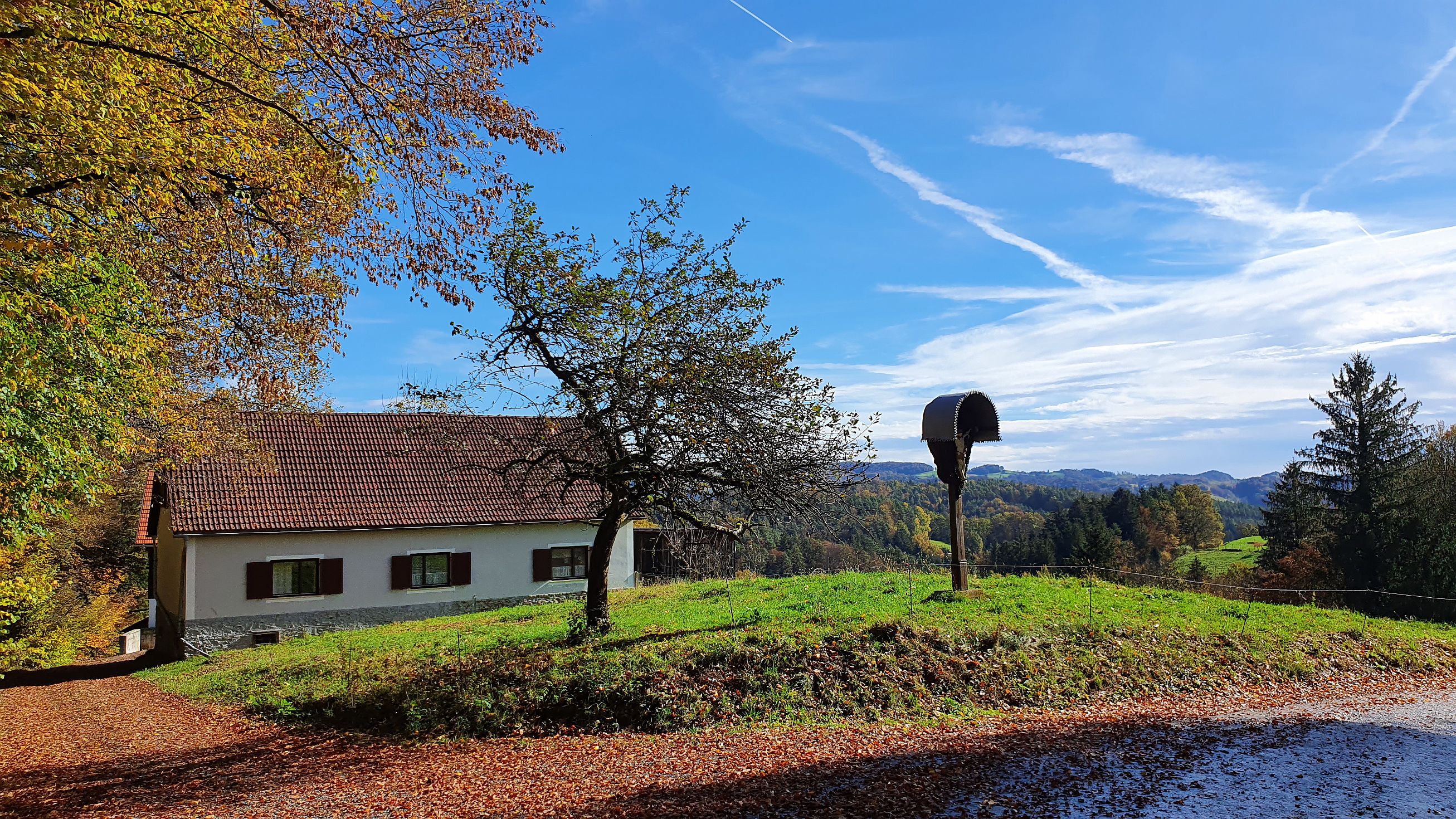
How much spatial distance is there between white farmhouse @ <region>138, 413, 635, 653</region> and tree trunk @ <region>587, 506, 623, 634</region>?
659 centimetres

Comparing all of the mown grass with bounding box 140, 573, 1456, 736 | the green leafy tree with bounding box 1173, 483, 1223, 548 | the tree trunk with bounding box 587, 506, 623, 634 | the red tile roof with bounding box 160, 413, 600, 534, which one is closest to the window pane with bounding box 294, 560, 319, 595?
the red tile roof with bounding box 160, 413, 600, 534

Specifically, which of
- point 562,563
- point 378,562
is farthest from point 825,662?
point 378,562

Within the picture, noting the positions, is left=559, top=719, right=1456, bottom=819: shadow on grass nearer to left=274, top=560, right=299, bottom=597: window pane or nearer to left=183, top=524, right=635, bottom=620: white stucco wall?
left=183, top=524, right=635, bottom=620: white stucco wall

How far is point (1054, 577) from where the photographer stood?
1748cm

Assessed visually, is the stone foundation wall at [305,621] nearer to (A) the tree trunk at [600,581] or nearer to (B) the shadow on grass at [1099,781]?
(A) the tree trunk at [600,581]

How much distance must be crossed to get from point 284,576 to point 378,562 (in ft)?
7.82

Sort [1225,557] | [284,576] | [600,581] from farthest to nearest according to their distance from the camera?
1. [1225,557]
2. [284,576]
3. [600,581]

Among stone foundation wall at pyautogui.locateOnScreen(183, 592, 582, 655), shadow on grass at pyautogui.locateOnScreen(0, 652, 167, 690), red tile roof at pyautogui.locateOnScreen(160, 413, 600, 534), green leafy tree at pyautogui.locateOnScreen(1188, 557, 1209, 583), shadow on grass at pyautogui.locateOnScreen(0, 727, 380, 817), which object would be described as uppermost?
red tile roof at pyautogui.locateOnScreen(160, 413, 600, 534)

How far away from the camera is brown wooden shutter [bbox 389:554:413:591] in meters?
22.4

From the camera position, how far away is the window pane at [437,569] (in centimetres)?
2297

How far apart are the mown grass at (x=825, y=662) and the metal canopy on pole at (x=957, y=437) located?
96 cm

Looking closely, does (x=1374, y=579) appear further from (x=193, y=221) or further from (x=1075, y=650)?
(x=193, y=221)

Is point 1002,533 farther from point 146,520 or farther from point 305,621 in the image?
point 146,520

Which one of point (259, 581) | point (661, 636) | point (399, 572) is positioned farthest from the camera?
point (399, 572)
